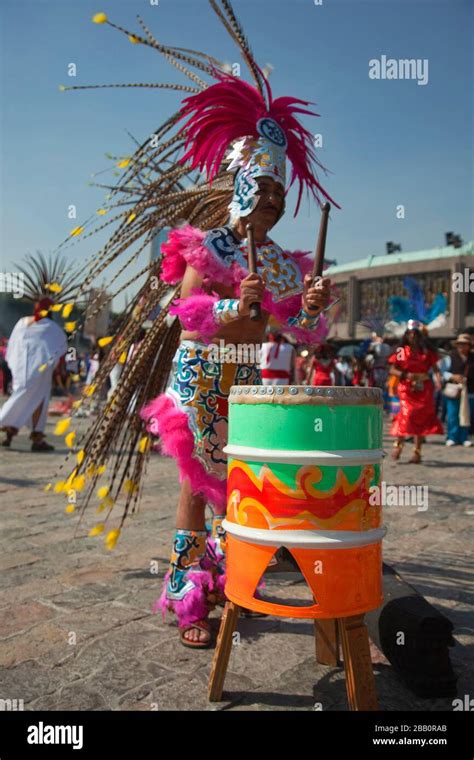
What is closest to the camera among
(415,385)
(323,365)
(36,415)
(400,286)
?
(36,415)

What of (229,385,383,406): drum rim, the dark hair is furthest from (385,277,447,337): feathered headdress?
(229,385,383,406): drum rim

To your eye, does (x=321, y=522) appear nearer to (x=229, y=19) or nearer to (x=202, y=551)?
(x=202, y=551)

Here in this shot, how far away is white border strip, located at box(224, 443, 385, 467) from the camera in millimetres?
1657

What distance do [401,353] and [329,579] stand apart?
640 centimetres

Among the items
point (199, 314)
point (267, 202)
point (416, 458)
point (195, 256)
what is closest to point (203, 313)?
point (199, 314)

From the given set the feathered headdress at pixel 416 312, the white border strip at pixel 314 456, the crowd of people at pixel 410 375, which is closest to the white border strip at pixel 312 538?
the white border strip at pixel 314 456

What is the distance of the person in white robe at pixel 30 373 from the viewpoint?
24.0 feet

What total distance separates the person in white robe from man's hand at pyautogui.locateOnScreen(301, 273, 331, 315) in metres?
5.57

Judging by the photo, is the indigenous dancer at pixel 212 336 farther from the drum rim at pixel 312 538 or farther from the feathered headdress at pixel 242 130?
the drum rim at pixel 312 538

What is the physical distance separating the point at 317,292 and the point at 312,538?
907mm

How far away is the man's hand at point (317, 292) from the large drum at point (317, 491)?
1.85ft

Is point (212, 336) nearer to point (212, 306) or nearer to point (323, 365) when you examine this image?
point (212, 306)

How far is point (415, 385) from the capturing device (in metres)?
7.67

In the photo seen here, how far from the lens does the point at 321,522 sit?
167 centimetres
